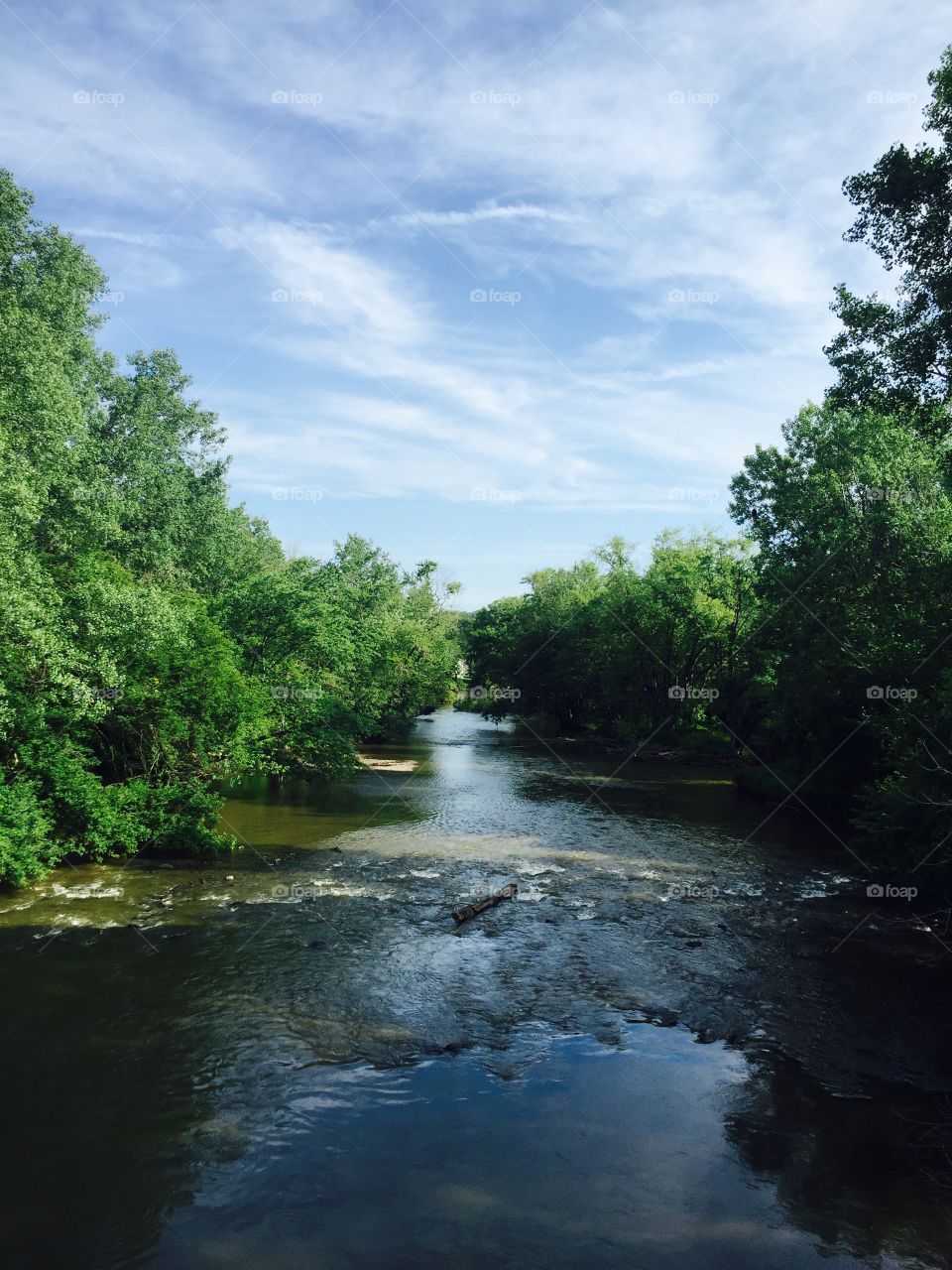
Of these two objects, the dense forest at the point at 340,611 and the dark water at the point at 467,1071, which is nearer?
the dark water at the point at 467,1071

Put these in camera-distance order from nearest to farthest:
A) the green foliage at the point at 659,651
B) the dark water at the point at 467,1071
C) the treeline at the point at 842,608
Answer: the dark water at the point at 467,1071 < the treeline at the point at 842,608 < the green foliage at the point at 659,651

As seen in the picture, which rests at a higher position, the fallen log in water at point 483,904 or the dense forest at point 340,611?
the dense forest at point 340,611

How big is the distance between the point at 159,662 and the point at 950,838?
19362 millimetres

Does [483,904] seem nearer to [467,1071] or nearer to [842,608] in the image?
[467,1071]

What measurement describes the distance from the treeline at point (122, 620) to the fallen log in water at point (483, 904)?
7931 mm

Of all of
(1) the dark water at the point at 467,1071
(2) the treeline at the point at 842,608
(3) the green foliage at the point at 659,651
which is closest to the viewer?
(1) the dark water at the point at 467,1071

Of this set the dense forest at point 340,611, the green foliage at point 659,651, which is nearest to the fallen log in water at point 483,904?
the dense forest at point 340,611

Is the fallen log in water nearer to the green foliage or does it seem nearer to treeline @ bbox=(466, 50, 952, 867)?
treeline @ bbox=(466, 50, 952, 867)

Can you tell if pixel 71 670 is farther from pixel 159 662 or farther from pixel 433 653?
pixel 433 653

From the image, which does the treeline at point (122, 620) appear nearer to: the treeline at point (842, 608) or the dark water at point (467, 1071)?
the dark water at point (467, 1071)

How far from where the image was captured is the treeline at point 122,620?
57.6 feet

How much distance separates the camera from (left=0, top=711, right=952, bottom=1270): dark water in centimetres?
778

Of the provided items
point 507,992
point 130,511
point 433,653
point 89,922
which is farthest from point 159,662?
point 433,653

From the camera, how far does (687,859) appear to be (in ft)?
74.5
